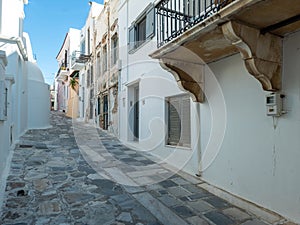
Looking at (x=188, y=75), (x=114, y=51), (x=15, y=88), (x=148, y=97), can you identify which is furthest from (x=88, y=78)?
(x=188, y=75)

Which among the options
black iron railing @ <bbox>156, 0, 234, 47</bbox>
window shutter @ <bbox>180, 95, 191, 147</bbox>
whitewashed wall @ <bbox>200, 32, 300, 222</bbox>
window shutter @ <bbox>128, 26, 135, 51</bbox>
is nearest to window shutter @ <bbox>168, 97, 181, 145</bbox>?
window shutter @ <bbox>180, 95, 191, 147</bbox>

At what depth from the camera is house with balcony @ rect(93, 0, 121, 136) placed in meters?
10.8

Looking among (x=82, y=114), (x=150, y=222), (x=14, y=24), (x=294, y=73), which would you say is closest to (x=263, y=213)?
(x=150, y=222)

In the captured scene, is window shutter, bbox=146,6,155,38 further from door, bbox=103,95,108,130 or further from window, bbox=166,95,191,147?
door, bbox=103,95,108,130

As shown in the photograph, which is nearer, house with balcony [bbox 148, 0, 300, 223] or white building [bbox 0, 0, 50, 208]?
house with balcony [bbox 148, 0, 300, 223]

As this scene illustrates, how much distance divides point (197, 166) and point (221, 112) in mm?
1310

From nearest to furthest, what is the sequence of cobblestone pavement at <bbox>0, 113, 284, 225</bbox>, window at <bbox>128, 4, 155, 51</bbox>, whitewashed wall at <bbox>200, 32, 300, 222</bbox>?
whitewashed wall at <bbox>200, 32, 300, 222</bbox> < cobblestone pavement at <bbox>0, 113, 284, 225</bbox> < window at <bbox>128, 4, 155, 51</bbox>

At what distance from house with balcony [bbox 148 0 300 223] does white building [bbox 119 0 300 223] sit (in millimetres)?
12

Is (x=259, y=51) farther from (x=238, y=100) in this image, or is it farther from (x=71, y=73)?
(x=71, y=73)

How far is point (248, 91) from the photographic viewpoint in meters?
3.47

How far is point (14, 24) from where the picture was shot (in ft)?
24.8

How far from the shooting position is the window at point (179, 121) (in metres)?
5.26

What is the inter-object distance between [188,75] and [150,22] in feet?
11.2

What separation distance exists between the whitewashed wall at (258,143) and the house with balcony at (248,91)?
1 cm
